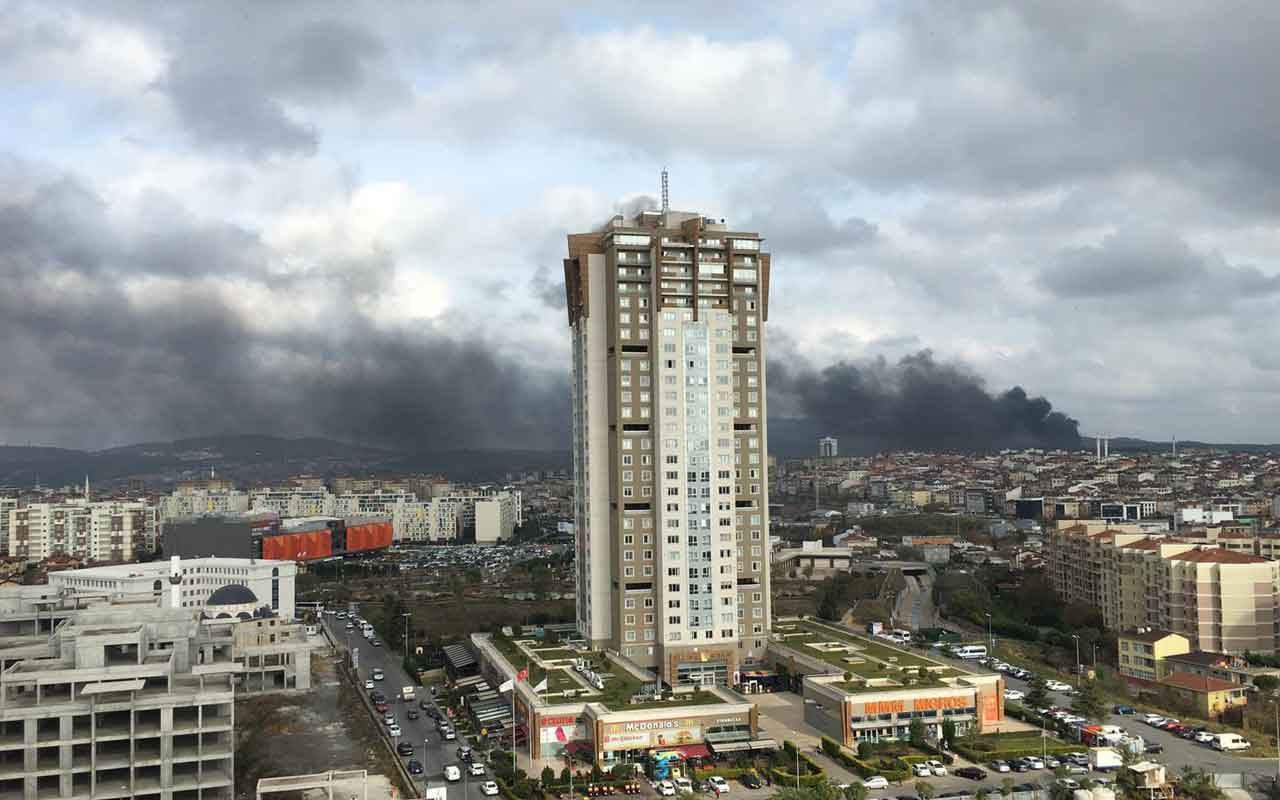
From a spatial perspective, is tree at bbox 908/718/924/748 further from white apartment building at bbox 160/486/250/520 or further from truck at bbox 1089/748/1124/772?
white apartment building at bbox 160/486/250/520

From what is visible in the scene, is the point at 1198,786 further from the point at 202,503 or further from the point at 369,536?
the point at 202,503

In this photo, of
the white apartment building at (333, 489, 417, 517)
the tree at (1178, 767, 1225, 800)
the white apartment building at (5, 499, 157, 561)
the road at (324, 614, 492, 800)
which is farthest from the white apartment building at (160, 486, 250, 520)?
the tree at (1178, 767, 1225, 800)

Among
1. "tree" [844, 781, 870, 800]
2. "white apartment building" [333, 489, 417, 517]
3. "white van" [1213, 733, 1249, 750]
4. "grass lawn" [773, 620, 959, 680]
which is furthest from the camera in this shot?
"white apartment building" [333, 489, 417, 517]

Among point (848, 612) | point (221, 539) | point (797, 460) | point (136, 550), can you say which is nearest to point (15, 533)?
point (136, 550)

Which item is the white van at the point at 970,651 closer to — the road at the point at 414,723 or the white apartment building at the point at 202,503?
the road at the point at 414,723

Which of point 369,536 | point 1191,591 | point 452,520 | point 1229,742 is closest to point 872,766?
point 1229,742

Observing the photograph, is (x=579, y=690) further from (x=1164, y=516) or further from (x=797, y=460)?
(x=797, y=460)
